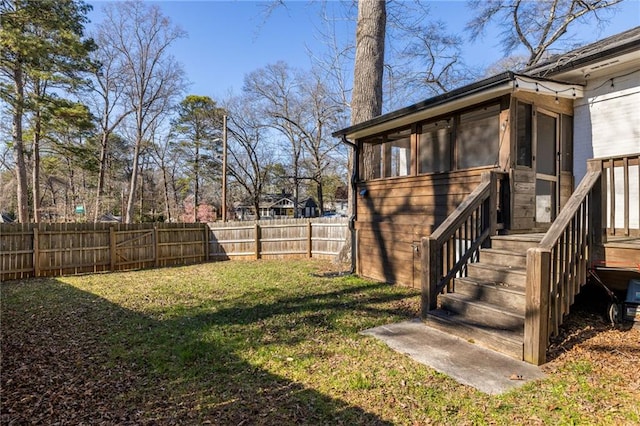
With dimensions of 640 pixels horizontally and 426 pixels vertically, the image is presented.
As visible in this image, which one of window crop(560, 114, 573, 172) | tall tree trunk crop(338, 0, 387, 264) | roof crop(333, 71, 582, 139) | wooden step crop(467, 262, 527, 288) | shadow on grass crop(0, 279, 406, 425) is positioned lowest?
shadow on grass crop(0, 279, 406, 425)

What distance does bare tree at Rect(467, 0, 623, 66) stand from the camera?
1153cm

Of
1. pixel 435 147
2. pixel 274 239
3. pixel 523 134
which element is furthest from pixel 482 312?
pixel 274 239

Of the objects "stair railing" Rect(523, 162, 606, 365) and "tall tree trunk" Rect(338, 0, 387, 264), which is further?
"tall tree trunk" Rect(338, 0, 387, 264)

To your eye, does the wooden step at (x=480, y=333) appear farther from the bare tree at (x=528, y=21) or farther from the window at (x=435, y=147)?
the bare tree at (x=528, y=21)

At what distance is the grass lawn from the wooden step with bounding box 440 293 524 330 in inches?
19.0

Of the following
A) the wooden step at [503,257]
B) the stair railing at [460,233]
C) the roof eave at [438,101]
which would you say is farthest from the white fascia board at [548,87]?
the wooden step at [503,257]

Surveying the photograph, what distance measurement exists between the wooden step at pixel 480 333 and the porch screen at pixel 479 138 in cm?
261

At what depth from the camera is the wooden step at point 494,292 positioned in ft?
12.0

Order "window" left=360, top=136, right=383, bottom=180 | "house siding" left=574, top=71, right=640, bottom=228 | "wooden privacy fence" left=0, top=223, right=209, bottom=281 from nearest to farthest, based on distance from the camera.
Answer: "house siding" left=574, top=71, right=640, bottom=228
"window" left=360, top=136, right=383, bottom=180
"wooden privacy fence" left=0, top=223, right=209, bottom=281

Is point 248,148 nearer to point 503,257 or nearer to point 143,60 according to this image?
point 143,60

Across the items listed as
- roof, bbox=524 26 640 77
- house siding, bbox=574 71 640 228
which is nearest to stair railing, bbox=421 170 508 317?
house siding, bbox=574 71 640 228

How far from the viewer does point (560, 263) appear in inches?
137

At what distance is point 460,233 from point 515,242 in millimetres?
673

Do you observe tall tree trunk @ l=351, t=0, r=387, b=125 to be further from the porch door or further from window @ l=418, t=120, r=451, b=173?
the porch door
